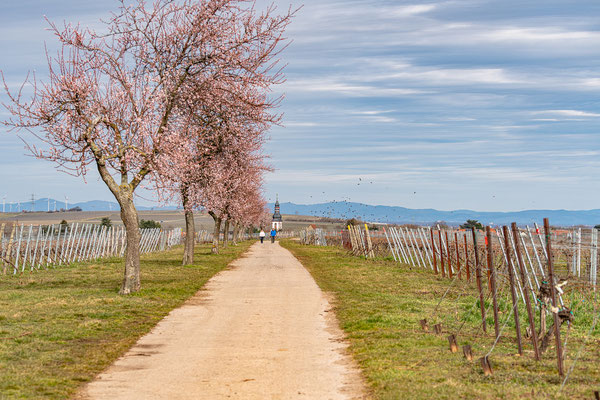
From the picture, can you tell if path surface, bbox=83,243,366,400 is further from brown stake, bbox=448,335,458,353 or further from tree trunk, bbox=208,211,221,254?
tree trunk, bbox=208,211,221,254

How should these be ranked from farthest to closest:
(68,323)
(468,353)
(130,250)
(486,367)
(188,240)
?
1. (188,240)
2. (130,250)
3. (68,323)
4. (468,353)
5. (486,367)

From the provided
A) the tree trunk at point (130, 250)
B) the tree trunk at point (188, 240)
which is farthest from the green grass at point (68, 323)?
the tree trunk at point (188, 240)

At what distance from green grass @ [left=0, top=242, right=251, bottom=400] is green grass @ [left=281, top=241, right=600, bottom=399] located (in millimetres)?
4145

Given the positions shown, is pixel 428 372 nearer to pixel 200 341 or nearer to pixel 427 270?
pixel 200 341

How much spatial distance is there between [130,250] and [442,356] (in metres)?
12.3

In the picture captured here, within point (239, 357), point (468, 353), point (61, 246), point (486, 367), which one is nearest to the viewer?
point (486, 367)

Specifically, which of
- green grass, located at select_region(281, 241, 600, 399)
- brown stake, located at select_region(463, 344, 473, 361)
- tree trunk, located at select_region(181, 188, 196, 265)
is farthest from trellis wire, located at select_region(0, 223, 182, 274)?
brown stake, located at select_region(463, 344, 473, 361)

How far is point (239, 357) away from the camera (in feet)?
35.5

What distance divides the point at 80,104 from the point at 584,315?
14262mm

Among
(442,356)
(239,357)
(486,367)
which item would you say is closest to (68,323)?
(239,357)

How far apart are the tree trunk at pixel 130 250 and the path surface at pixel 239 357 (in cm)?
251

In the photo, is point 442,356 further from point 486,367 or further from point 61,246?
point 61,246

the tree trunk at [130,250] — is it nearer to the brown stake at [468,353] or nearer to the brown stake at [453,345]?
the brown stake at [453,345]

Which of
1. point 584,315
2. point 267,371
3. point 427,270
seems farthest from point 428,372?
point 427,270
